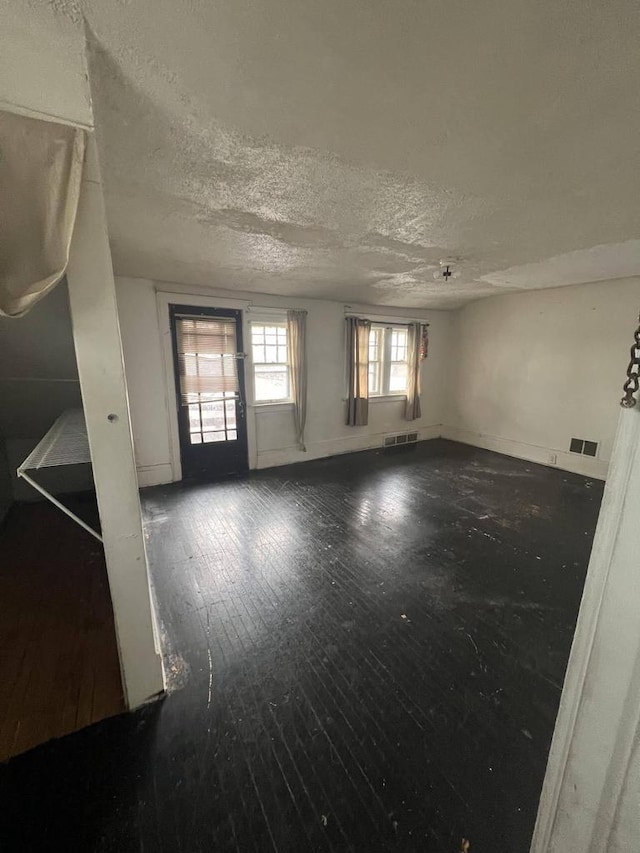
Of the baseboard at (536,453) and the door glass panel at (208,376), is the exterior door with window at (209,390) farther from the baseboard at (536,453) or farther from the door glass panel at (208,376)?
the baseboard at (536,453)

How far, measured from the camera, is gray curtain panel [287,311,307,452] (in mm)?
4344

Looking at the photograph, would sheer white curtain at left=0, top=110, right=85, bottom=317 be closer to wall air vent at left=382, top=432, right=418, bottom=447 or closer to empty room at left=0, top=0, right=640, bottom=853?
empty room at left=0, top=0, right=640, bottom=853

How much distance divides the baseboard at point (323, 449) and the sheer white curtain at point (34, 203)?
3578 millimetres

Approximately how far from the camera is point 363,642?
176 cm

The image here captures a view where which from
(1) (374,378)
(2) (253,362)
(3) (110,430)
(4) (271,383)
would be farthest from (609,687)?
(1) (374,378)

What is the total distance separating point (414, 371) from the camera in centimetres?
547

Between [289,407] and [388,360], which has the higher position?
[388,360]

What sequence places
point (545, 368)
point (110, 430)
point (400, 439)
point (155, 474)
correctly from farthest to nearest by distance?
point (400, 439)
point (545, 368)
point (155, 474)
point (110, 430)

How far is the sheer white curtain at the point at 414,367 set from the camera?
17.6ft

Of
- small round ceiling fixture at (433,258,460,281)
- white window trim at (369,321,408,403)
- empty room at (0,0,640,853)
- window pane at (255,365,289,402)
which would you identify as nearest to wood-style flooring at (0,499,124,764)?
empty room at (0,0,640,853)

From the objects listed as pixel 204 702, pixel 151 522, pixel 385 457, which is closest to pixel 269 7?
pixel 204 702

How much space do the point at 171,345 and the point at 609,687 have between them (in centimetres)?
404

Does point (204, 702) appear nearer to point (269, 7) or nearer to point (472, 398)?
point (269, 7)

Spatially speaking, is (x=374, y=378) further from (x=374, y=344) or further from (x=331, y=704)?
(x=331, y=704)
